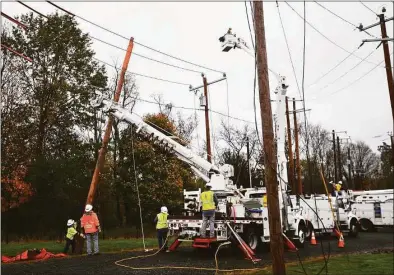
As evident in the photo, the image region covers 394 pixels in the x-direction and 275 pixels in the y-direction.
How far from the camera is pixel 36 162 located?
27172 millimetres

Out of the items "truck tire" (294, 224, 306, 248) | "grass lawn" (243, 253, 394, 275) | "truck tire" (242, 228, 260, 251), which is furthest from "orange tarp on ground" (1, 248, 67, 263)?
"truck tire" (294, 224, 306, 248)

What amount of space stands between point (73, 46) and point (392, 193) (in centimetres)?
2306

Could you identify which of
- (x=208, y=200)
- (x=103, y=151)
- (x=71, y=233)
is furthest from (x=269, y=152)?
(x=71, y=233)

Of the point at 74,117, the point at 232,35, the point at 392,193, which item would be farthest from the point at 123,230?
the point at 232,35

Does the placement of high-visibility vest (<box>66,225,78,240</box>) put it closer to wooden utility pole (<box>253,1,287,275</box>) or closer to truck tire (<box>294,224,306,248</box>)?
truck tire (<box>294,224,306,248</box>)

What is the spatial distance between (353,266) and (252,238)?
4.97 metres

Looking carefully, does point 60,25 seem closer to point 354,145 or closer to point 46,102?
point 46,102

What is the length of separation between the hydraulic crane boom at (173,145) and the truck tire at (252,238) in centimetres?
227

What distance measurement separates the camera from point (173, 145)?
17641 millimetres

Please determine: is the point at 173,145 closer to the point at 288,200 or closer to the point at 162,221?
the point at 162,221

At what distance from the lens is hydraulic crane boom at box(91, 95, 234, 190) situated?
1739 cm

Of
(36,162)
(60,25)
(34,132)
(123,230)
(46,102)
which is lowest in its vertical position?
(123,230)

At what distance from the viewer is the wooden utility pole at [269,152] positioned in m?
8.26

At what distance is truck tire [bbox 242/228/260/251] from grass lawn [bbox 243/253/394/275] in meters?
2.92
